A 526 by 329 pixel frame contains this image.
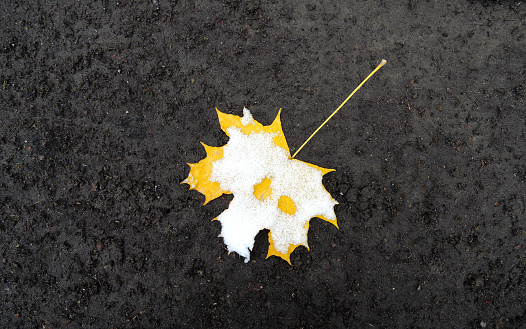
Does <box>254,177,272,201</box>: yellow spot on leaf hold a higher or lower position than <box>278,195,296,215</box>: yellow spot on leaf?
higher

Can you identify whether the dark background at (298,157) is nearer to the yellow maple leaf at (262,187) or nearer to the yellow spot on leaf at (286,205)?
the yellow maple leaf at (262,187)

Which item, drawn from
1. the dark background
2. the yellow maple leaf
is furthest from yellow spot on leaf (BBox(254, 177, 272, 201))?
the dark background

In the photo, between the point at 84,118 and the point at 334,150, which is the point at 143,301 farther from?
the point at 334,150

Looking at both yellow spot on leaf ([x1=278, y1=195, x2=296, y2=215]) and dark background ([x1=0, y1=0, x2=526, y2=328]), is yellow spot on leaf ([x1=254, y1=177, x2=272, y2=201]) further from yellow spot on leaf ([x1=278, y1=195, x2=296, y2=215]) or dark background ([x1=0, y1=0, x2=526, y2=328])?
dark background ([x1=0, y1=0, x2=526, y2=328])

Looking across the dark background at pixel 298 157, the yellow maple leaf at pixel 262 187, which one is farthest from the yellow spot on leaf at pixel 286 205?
the dark background at pixel 298 157

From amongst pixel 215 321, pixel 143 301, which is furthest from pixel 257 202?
pixel 143 301

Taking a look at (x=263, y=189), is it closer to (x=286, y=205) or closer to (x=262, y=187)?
(x=262, y=187)
